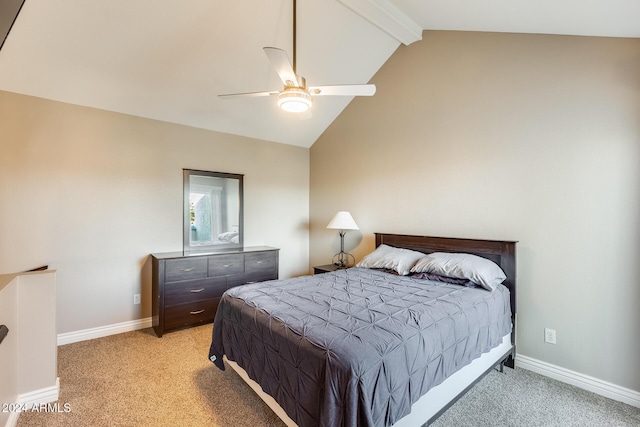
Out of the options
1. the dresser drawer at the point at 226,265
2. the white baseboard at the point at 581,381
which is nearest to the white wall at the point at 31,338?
the dresser drawer at the point at 226,265

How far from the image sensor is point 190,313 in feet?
11.2

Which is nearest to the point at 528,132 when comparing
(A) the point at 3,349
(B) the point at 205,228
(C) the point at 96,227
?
(B) the point at 205,228

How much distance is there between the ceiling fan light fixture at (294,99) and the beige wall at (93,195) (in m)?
2.18

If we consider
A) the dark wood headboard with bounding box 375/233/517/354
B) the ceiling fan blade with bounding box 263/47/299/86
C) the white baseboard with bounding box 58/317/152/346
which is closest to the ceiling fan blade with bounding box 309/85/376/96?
the ceiling fan blade with bounding box 263/47/299/86

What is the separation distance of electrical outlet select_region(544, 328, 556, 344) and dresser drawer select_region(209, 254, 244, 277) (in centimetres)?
324

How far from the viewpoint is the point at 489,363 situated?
2318mm

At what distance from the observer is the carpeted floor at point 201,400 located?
193 centimetres

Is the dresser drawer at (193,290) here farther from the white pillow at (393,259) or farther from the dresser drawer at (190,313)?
the white pillow at (393,259)

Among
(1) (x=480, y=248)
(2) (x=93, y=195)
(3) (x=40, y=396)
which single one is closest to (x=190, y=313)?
(3) (x=40, y=396)

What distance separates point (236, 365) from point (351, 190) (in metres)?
2.76

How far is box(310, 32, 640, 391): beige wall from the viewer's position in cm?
218

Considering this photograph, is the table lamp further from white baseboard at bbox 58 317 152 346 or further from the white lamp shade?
white baseboard at bbox 58 317 152 346

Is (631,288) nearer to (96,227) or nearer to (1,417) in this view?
(1,417)

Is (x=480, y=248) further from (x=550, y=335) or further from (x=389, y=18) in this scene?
(x=389, y=18)
